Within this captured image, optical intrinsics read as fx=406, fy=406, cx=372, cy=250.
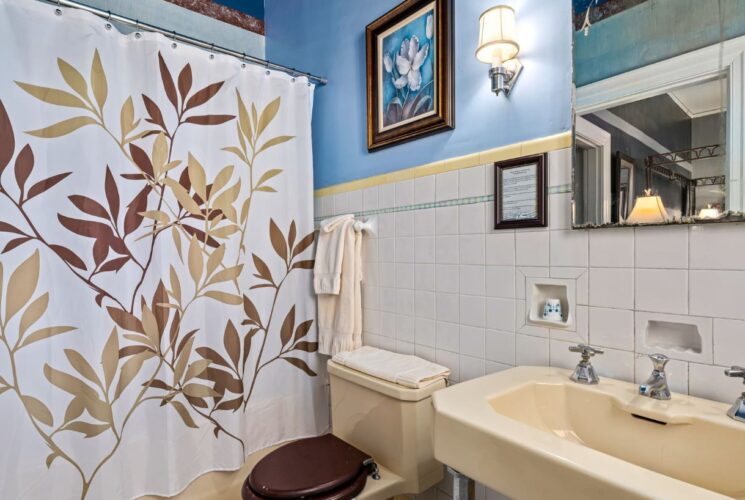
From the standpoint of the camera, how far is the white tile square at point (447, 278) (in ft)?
4.53

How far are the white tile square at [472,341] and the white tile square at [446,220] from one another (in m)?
0.33

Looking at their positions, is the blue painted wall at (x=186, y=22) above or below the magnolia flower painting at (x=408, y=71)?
above

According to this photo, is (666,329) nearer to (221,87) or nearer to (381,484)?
(381,484)

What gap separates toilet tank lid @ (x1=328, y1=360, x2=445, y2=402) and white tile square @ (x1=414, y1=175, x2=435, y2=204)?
2.07 feet

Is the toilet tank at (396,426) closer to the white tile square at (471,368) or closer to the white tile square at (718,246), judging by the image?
the white tile square at (471,368)

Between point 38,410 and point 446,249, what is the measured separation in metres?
1.46

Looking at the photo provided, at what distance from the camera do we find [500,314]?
1251mm

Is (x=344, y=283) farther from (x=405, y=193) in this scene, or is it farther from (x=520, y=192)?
(x=520, y=192)

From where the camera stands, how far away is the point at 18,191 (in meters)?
1.30

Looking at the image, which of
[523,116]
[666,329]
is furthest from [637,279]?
[523,116]

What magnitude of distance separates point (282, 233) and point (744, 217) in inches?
59.9

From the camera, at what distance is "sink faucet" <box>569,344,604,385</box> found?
3.21ft

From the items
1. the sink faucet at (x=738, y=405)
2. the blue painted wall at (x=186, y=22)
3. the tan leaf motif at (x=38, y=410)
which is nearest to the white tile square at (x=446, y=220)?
the sink faucet at (x=738, y=405)

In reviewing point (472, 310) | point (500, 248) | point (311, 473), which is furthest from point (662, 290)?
point (311, 473)
